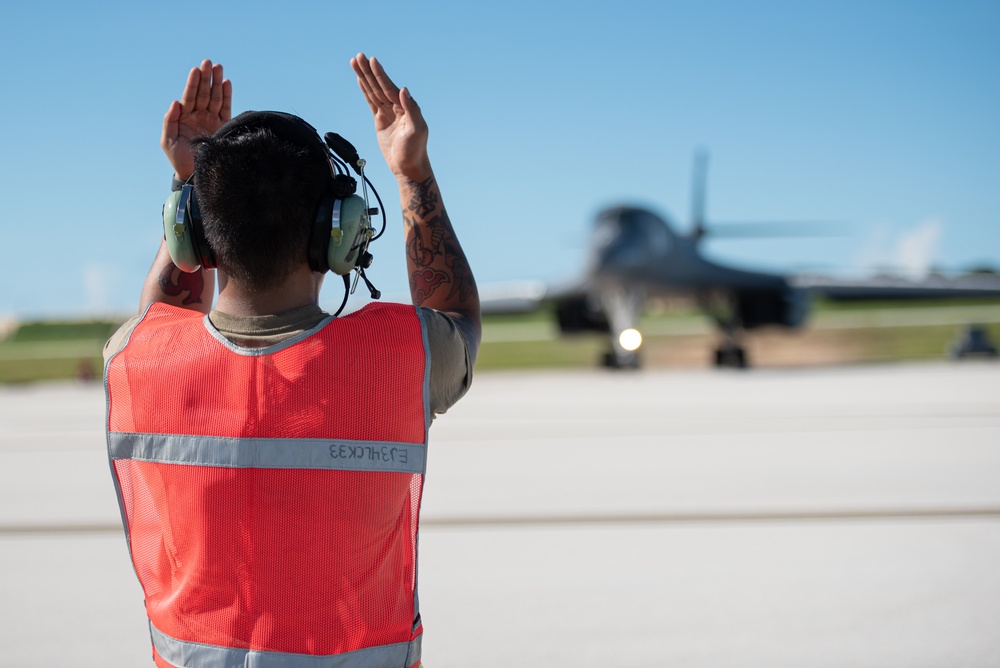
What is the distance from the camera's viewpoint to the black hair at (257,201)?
1.34 meters

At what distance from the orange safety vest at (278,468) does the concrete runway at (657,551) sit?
1420 millimetres

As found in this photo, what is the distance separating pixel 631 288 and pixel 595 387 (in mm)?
5660

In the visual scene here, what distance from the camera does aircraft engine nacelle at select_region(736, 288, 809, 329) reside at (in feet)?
78.2

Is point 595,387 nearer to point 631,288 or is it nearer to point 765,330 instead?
point 631,288

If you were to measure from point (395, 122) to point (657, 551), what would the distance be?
2784 mm

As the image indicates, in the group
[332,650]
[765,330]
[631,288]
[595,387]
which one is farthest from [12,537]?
[765,330]


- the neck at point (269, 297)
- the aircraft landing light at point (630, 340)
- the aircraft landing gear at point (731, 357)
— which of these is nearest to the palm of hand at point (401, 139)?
the neck at point (269, 297)

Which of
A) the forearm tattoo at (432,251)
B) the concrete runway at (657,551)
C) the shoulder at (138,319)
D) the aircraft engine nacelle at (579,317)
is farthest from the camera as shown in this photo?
the aircraft engine nacelle at (579,317)

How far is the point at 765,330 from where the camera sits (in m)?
24.1

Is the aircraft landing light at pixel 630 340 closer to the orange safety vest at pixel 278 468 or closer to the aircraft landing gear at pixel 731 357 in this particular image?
the aircraft landing gear at pixel 731 357

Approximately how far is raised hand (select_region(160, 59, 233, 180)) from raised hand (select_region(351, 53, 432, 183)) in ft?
1.35

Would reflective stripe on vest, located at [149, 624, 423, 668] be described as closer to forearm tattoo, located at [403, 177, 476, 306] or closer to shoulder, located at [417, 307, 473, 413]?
shoulder, located at [417, 307, 473, 413]

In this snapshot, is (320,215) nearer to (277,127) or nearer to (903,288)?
(277,127)

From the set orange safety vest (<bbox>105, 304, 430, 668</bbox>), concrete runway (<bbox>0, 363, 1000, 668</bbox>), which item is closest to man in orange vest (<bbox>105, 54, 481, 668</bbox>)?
orange safety vest (<bbox>105, 304, 430, 668</bbox>)
